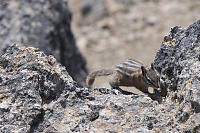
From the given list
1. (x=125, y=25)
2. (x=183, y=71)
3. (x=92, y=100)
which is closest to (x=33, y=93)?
(x=92, y=100)

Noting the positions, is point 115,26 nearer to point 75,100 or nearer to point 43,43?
point 43,43

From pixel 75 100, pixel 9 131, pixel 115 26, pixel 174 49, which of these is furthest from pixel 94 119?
pixel 115 26

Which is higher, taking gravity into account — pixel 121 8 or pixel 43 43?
pixel 121 8

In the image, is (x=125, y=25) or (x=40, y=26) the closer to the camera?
(x=40, y=26)

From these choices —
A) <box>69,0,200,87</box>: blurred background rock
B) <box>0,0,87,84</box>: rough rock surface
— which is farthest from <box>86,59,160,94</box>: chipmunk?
<box>69,0,200,87</box>: blurred background rock

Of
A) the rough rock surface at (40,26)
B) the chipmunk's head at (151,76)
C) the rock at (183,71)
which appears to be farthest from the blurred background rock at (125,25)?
the rock at (183,71)

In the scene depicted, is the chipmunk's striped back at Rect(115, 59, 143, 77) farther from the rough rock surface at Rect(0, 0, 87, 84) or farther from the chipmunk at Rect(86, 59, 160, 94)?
the rough rock surface at Rect(0, 0, 87, 84)

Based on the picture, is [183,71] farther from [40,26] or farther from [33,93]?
[40,26]
